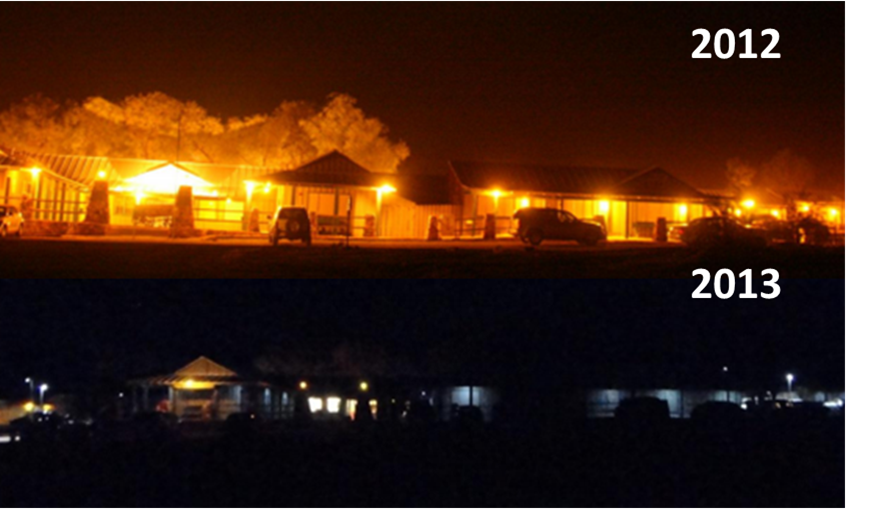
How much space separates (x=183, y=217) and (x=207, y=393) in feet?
17.0

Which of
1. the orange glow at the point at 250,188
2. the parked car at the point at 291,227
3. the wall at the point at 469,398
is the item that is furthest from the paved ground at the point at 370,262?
the orange glow at the point at 250,188

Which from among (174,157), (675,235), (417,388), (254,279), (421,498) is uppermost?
(174,157)

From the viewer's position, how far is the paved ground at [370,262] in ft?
32.6

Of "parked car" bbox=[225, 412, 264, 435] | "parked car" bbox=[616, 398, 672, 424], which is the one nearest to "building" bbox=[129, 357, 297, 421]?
"parked car" bbox=[225, 412, 264, 435]

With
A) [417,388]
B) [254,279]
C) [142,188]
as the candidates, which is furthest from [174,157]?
[254,279]

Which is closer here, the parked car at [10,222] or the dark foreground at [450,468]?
the dark foreground at [450,468]

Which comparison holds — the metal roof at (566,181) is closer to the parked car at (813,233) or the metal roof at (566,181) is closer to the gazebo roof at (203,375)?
the parked car at (813,233)

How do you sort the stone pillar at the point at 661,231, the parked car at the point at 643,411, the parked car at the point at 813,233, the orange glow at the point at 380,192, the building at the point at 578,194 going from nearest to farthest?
the parked car at the point at 813,233
the parked car at the point at 643,411
the stone pillar at the point at 661,231
the building at the point at 578,194
the orange glow at the point at 380,192

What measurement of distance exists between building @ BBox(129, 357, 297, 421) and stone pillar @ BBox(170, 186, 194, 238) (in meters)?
3.73

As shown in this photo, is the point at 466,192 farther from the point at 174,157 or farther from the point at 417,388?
the point at 174,157

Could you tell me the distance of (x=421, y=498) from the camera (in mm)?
14586

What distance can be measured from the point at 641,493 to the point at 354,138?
14.6 m

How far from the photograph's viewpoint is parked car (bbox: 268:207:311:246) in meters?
14.8

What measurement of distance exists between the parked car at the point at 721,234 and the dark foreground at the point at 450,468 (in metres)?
3.45
